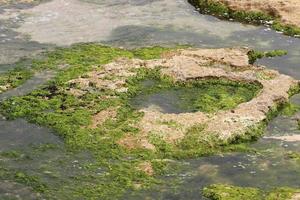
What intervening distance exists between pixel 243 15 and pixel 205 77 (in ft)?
33.4

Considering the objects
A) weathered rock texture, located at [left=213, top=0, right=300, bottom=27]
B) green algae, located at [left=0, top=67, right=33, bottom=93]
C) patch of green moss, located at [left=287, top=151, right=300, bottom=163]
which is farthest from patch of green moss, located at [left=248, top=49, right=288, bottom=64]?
green algae, located at [left=0, top=67, right=33, bottom=93]

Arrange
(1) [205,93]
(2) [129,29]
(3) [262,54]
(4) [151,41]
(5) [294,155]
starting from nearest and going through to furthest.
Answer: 1. (5) [294,155]
2. (1) [205,93]
3. (3) [262,54]
4. (4) [151,41]
5. (2) [129,29]

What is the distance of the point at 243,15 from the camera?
3703 centimetres

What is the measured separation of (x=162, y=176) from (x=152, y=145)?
2.09 meters

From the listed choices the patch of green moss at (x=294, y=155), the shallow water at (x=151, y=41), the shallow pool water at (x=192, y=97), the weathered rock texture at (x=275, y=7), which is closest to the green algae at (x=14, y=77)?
the shallow water at (x=151, y=41)

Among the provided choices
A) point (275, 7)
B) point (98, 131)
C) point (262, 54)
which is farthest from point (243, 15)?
point (98, 131)

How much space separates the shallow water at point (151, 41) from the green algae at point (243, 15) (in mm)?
736

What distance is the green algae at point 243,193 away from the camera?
A: 19.6 m

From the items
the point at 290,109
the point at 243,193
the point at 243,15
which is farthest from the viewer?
the point at 243,15

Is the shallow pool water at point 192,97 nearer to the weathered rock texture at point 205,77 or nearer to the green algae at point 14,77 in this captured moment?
the weathered rock texture at point 205,77

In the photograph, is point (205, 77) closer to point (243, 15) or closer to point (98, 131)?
point (98, 131)

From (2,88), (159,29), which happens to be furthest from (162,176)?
(159,29)

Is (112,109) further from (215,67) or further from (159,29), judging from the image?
(159,29)

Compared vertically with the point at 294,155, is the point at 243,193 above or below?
below
